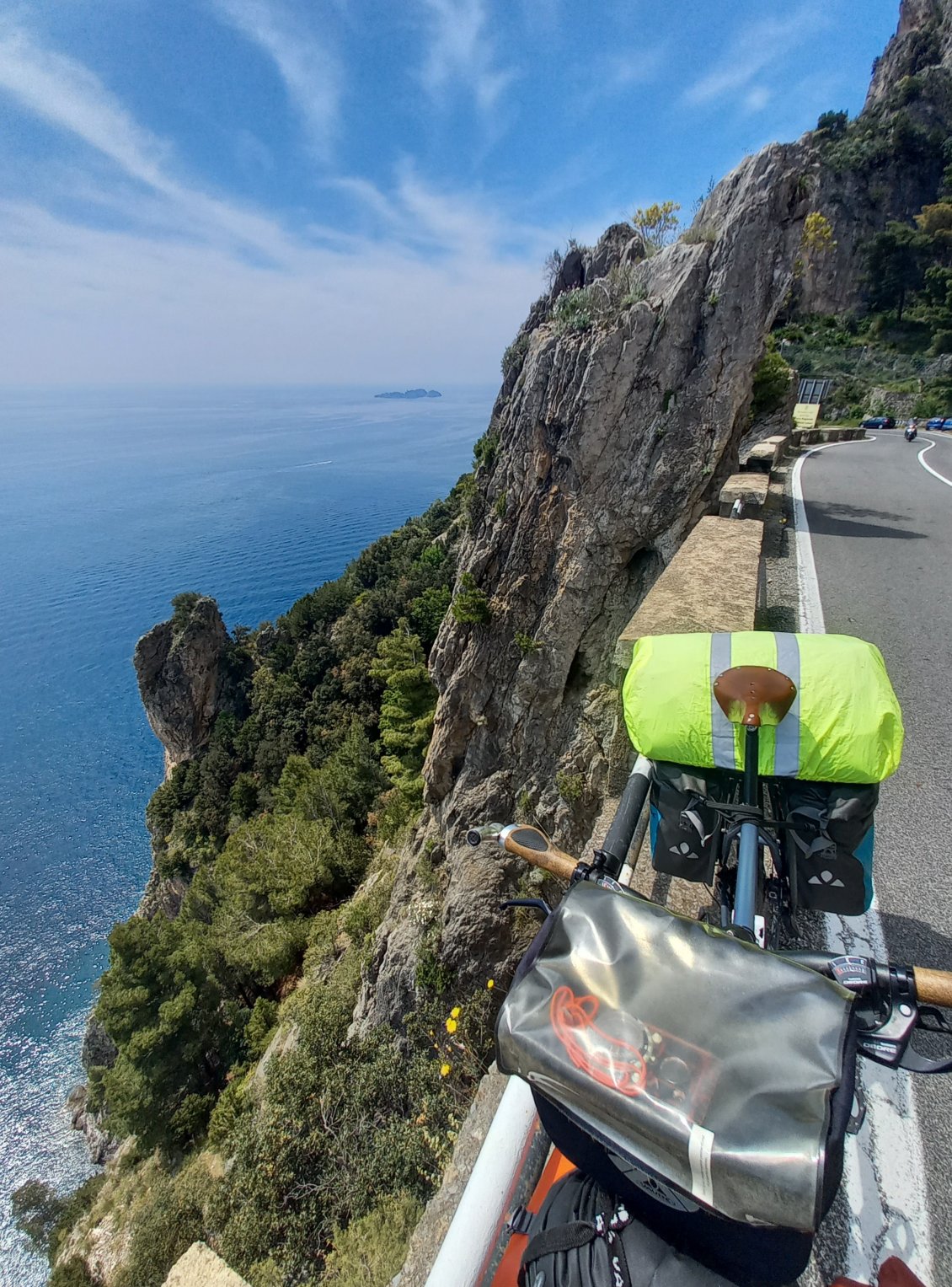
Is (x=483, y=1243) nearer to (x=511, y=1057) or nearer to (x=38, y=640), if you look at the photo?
(x=511, y=1057)

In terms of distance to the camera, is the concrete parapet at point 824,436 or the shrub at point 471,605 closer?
the shrub at point 471,605

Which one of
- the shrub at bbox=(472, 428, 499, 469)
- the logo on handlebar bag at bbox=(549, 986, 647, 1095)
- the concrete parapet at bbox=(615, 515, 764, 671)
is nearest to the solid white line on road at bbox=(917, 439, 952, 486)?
the concrete parapet at bbox=(615, 515, 764, 671)

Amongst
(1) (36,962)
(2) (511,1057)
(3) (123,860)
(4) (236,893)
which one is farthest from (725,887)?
(3) (123,860)

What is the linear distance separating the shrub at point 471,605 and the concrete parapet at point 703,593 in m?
10.7

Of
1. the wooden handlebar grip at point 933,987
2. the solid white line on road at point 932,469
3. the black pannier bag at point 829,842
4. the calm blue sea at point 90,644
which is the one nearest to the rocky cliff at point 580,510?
the solid white line on road at point 932,469

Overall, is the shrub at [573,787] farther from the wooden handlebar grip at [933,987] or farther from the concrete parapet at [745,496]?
the wooden handlebar grip at [933,987]

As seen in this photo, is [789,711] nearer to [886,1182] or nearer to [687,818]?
[687,818]

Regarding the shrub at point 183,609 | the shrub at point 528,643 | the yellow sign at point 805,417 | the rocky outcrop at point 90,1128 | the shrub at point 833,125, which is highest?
the shrub at point 833,125

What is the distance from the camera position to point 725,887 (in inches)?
91.1

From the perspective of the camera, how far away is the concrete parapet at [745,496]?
7941mm

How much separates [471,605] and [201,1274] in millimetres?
13483

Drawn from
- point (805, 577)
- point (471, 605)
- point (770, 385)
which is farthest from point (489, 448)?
point (805, 577)

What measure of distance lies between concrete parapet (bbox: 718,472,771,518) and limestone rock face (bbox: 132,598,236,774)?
36.2 meters

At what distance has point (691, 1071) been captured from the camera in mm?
1110
